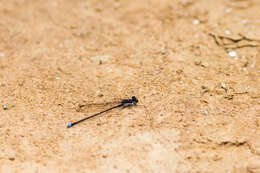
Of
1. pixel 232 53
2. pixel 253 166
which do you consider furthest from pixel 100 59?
pixel 253 166

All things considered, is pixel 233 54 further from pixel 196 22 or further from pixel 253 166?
pixel 253 166

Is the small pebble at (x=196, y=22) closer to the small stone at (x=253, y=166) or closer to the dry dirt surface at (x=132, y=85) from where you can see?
the dry dirt surface at (x=132, y=85)

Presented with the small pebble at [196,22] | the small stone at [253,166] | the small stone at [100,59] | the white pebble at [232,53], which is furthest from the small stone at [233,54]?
the small stone at [100,59]

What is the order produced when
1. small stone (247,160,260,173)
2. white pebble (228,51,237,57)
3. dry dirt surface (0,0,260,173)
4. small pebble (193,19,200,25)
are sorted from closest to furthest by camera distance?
small stone (247,160,260,173)
dry dirt surface (0,0,260,173)
white pebble (228,51,237,57)
small pebble (193,19,200,25)

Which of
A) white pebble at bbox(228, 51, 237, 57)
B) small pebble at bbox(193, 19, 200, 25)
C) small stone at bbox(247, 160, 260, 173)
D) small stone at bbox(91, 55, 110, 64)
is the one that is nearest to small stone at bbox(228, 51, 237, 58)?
white pebble at bbox(228, 51, 237, 57)

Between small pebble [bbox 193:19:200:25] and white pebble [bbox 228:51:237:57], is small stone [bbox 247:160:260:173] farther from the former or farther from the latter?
small pebble [bbox 193:19:200:25]

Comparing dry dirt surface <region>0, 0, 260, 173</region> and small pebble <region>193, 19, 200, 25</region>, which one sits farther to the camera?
small pebble <region>193, 19, 200, 25</region>

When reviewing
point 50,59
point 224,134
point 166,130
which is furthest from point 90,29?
point 224,134

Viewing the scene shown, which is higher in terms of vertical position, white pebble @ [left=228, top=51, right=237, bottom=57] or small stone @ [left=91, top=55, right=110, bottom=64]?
white pebble @ [left=228, top=51, right=237, bottom=57]

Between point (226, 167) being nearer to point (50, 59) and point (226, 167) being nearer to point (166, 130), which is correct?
point (166, 130)
